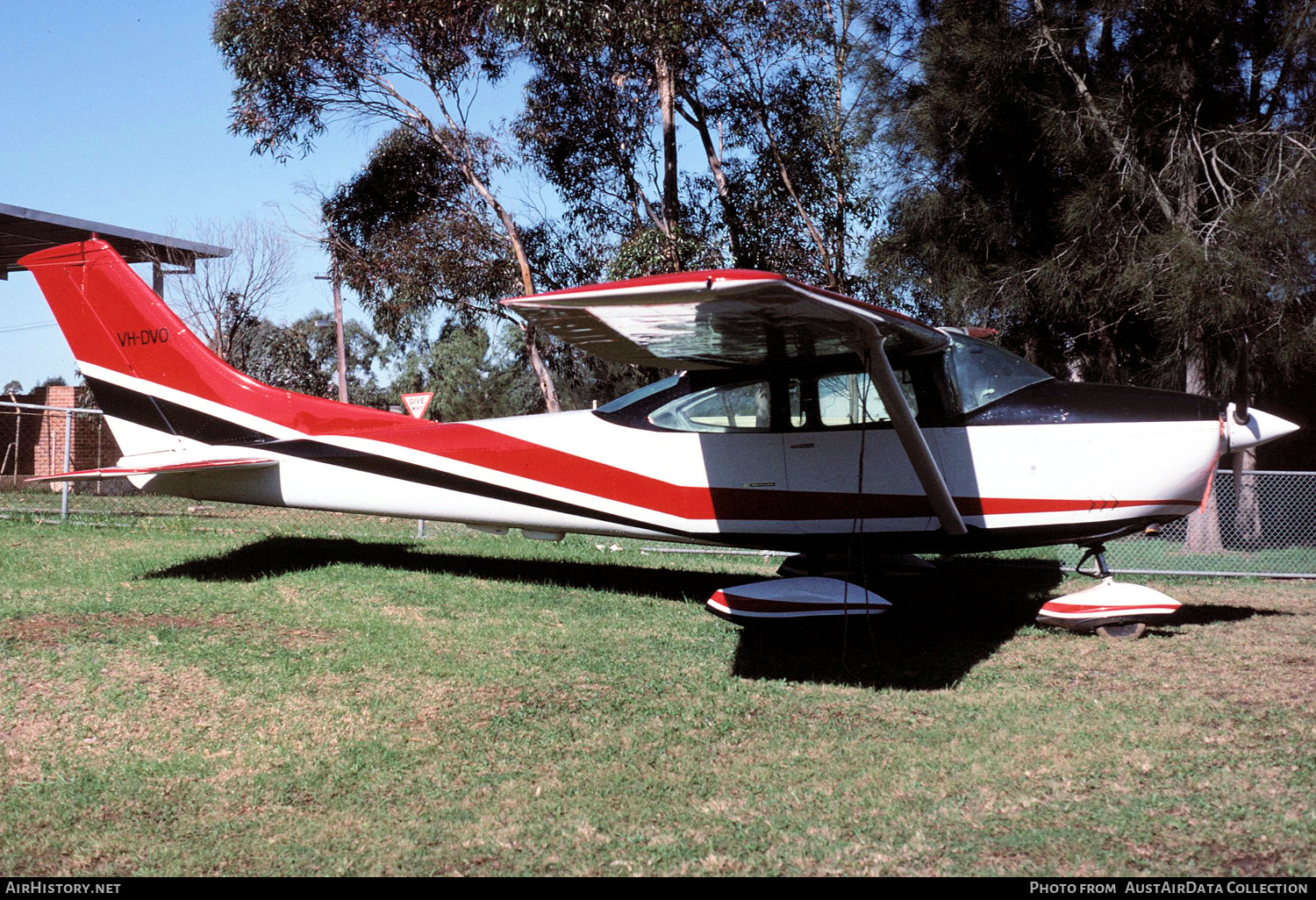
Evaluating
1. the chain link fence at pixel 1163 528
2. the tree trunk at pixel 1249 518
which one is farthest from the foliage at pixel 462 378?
the tree trunk at pixel 1249 518

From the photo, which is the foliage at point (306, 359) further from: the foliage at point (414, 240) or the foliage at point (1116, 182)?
the foliage at point (1116, 182)

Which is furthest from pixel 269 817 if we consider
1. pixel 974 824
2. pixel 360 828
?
pixel 974 824

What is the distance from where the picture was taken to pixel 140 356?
354 inches

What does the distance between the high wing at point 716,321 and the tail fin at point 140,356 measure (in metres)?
3.09

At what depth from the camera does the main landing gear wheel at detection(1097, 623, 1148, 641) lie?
7.04m

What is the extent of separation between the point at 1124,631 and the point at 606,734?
4373mm

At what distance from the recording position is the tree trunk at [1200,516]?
1212 centimetres

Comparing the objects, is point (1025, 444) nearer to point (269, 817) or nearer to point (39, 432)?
point (269, 817)

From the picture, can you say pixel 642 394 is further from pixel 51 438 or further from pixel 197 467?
pixel 51 438

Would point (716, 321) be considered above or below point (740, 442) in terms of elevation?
above

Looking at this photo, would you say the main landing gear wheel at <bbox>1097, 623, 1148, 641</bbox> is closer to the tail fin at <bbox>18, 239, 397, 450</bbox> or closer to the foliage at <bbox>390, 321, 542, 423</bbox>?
the tail fin at <bbox>18, 239, 397, 450</bbox>

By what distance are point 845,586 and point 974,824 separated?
2591 millimetres

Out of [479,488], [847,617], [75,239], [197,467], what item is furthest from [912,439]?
[75,239]

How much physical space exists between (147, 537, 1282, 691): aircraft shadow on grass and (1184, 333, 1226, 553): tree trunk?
3.43 metres
